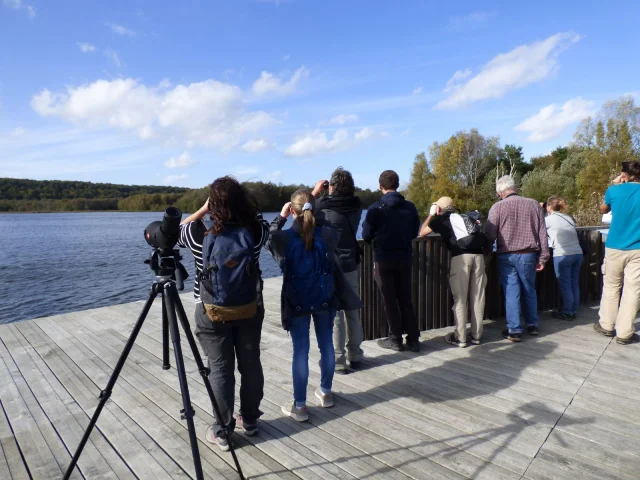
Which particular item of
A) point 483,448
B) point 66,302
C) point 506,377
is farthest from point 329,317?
point 66,302

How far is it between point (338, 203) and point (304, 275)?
969mm

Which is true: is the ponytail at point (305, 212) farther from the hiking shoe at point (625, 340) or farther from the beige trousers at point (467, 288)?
the hiking shoe at point (625, 340)

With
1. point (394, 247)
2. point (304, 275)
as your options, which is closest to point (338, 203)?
point (394, 247)

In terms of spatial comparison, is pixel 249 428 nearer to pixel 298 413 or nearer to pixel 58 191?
pixel 298 413

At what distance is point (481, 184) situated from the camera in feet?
157

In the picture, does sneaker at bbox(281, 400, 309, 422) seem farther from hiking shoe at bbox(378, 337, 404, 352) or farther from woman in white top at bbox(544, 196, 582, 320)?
woman in white top at bbox(544, 196, 582, 320)

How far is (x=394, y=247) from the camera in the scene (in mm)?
4031

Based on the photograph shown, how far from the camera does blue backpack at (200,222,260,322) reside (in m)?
2.37

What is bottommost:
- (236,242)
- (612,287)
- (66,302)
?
(66,302)

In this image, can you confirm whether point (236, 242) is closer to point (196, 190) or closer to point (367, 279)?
point (196, 190)

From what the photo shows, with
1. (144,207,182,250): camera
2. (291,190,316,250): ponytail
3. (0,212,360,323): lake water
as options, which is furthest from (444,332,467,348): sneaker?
(0,212,360,323): lake water

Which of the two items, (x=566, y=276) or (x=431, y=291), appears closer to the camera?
(x=431, y=291)

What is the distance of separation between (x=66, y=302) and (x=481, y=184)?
43.1m

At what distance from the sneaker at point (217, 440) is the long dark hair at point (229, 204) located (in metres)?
1.25
